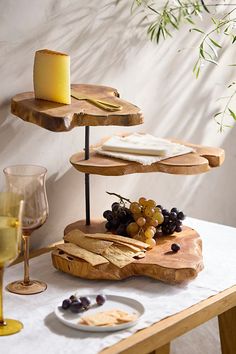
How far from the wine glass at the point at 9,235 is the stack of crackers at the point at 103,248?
0.34 metres

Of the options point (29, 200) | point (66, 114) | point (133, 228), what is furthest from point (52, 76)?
point (133, 228)

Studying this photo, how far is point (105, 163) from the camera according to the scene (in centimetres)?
219

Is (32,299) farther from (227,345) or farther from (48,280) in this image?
(227,345)

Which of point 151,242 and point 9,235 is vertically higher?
→ point 9,235

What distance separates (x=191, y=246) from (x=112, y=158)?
1.13 feet

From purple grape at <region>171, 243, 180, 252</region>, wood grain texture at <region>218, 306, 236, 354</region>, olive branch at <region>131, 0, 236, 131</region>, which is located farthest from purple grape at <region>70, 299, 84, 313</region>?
olive branch at <region>131, 0, 236, 131</region>

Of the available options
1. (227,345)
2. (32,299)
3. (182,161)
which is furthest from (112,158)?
(227,345)

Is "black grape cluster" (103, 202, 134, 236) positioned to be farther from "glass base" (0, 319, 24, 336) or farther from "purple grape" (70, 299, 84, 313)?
"glass base" (0, 319, 24, 336)

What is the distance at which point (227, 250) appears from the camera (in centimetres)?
233

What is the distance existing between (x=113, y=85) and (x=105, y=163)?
1.44 feet

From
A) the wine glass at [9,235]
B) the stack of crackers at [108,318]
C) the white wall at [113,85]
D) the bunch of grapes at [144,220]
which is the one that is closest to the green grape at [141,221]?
the bunch of grapes at [144,220]

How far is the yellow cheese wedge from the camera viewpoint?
6.82 feet

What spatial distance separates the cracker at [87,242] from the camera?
2084 millimetres

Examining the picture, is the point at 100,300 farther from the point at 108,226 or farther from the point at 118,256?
the point at 108,226
